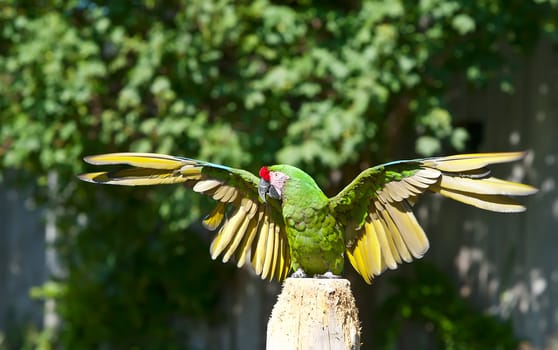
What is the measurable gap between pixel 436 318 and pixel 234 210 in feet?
11.3

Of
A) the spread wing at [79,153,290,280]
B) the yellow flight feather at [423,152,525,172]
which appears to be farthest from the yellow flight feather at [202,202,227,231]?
the yellow flight feather at [423,152,525,172]

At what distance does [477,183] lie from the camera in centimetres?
259

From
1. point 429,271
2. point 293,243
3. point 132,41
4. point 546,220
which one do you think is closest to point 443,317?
point 429,271

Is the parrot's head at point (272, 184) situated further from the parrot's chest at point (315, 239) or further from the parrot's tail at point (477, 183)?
the parrot's tail at point (477, 183)

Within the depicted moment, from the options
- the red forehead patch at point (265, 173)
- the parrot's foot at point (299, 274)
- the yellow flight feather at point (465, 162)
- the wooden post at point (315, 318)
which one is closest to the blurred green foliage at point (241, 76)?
the parrot's foot at point (299, 274)

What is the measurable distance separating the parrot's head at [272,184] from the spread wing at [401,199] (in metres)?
0.19

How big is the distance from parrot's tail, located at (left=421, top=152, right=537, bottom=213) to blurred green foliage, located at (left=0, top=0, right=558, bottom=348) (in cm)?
241

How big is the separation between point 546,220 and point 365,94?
1643 mm

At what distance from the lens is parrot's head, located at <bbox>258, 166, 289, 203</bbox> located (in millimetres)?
2855

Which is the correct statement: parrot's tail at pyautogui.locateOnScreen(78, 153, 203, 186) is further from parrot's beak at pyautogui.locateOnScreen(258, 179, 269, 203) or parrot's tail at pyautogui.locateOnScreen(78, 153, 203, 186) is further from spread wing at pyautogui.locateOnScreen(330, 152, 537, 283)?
spread wing at pyautogui.locateOnScreen(330, 152, 537, 283)

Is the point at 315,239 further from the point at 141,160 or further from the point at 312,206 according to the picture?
the point at 141,160

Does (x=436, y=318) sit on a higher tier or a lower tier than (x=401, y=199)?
lower

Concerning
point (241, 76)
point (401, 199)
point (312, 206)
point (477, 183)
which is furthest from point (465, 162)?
point (241, 76)

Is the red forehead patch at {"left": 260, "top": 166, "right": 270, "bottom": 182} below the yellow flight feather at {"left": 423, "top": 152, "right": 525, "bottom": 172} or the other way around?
the other way around
